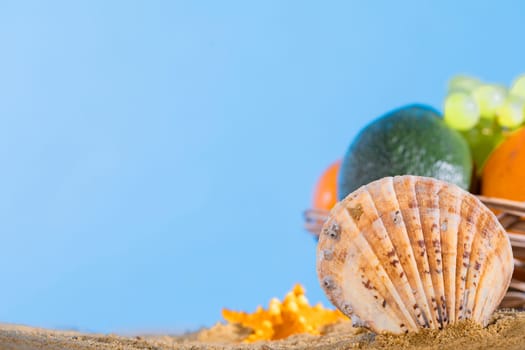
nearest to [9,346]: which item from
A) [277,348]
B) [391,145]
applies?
[277,348]

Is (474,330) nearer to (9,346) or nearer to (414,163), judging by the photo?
(9,346)

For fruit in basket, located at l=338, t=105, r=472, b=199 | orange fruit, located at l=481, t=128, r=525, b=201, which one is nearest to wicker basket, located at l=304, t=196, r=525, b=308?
orange fruit, located at l=481, t=128, r=525, b=201

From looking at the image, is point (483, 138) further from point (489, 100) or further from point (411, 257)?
point (411, 257)

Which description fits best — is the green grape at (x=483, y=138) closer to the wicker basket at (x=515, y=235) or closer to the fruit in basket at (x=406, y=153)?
the fruit in basket at (x=406, y=153)

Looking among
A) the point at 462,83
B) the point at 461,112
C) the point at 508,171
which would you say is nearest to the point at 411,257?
the point at 508,171

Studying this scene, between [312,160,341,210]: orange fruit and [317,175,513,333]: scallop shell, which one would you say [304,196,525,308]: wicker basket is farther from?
[312,160,341,210]: orange fruit

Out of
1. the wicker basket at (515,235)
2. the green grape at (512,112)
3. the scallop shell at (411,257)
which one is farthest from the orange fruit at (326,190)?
the scallop shell at (411,257)
